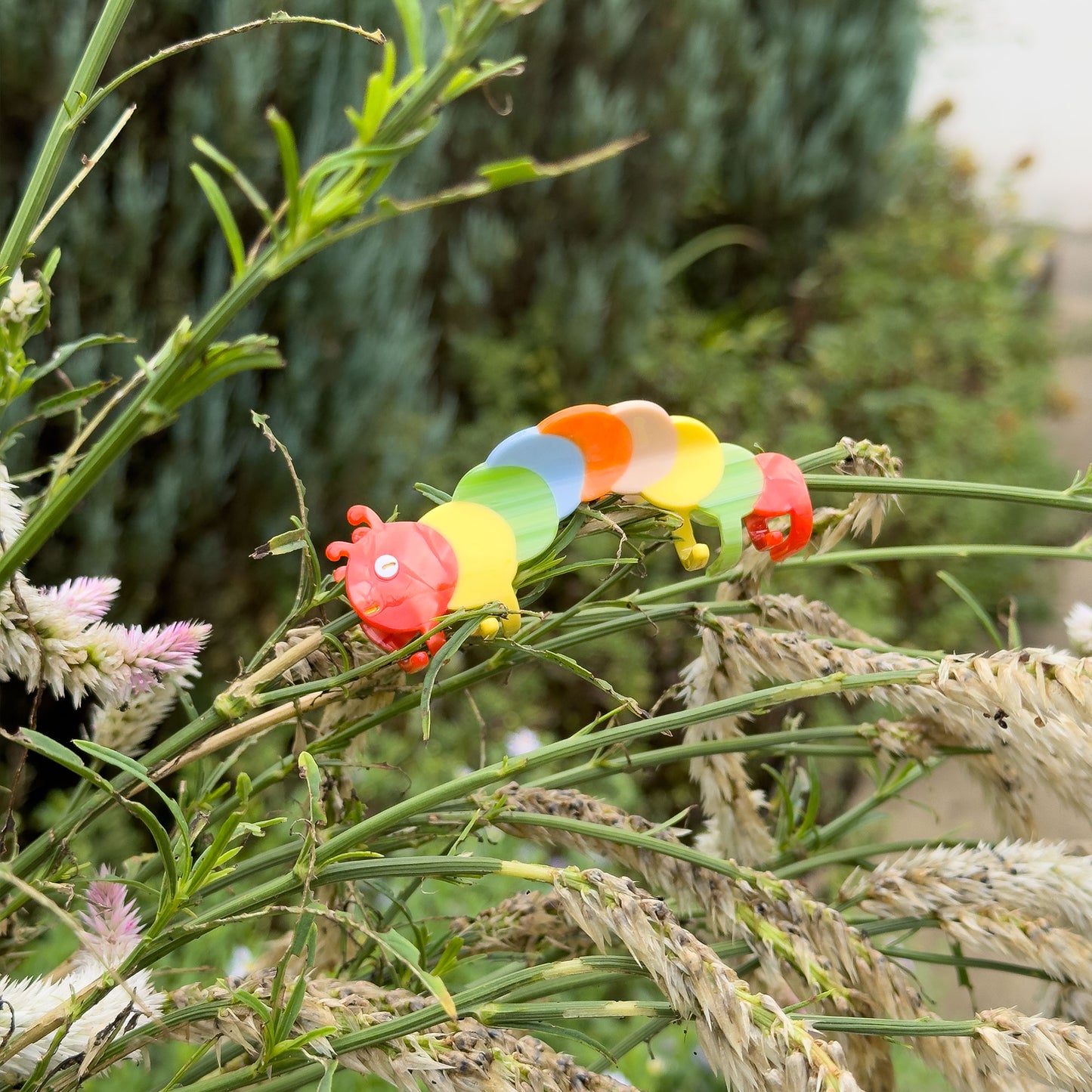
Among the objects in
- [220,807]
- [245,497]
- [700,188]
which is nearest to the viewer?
[220,807]

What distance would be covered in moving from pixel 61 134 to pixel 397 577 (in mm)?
182

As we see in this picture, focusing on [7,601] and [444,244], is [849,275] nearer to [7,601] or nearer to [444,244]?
[444,244]

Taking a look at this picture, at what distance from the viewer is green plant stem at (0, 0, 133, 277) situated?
0.31 m

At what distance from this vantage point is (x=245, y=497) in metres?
1.56

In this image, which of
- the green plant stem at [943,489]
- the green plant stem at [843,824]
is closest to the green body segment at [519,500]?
the green plant stem at [943,489]

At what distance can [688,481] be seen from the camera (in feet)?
1.30

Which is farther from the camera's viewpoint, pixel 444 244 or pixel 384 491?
pixel 444 244

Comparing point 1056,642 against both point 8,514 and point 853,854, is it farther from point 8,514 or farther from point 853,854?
point 8,514

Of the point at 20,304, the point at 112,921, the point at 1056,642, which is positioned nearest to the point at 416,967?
the point at 112,921

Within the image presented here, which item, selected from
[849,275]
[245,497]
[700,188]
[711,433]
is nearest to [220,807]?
[711,433]

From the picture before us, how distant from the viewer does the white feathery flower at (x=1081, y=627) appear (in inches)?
17.4

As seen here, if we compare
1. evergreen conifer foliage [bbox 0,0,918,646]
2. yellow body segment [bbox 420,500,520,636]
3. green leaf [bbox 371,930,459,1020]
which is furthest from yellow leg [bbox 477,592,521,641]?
evergreen conifer foliage [bbox 0,0,918,646]

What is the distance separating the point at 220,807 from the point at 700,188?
254 cm

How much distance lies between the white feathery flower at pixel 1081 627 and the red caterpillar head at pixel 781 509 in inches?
5.3
